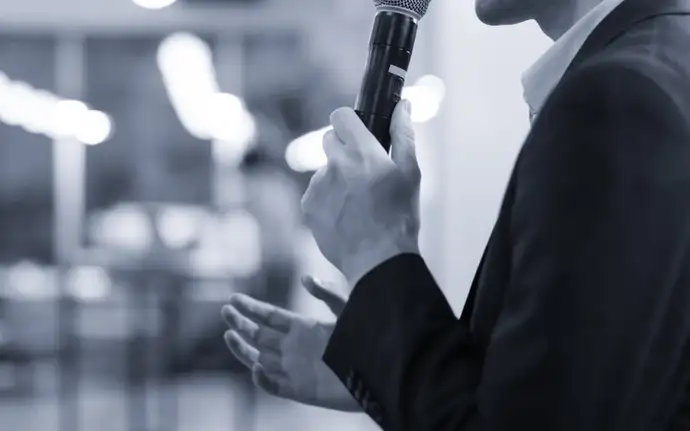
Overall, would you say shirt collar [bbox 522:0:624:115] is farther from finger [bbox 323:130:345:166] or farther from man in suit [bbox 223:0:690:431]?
finger [bbox 323:130:345:166]

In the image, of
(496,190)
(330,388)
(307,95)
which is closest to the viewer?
(330,388)

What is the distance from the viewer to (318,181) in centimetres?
65

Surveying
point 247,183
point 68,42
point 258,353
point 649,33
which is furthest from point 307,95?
point 649,33

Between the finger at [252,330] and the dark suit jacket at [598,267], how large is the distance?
1.08 ft

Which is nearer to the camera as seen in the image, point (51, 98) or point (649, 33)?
point (649, 33)

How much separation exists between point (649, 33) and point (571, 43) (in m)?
0.12

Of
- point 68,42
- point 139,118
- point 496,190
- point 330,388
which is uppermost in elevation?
point 68,42

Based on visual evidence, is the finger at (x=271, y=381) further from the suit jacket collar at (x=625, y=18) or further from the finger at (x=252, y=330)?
the suit jacket collar at (x=625, y=18)

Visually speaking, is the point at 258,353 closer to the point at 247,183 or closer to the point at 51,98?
the point at 247,183

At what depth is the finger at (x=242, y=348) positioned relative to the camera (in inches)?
33.4

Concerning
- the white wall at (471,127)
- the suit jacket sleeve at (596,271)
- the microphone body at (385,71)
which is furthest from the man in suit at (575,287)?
the white wall at (471,127)

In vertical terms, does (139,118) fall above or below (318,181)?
above

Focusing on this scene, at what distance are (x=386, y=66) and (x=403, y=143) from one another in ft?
0.20

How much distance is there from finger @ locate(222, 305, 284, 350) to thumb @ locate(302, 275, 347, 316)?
57mm
